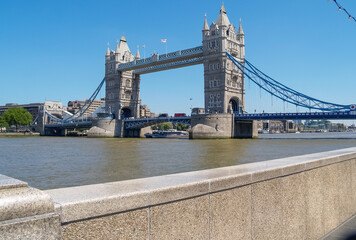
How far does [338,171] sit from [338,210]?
0.53m

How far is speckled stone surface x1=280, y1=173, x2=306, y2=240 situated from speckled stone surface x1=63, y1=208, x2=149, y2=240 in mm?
1845

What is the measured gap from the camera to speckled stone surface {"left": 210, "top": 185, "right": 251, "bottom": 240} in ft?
8.66

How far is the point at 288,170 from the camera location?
348cm

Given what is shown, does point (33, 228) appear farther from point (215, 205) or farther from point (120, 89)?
point (120, 89)

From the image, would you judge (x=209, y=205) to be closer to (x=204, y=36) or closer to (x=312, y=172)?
(x=312, y=172)

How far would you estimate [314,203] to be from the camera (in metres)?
3.92

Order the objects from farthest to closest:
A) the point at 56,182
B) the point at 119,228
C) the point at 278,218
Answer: the point at 56,182 < the point at 278,218 < the point at 119,228

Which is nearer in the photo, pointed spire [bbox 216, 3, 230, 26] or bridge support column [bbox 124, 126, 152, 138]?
pointed spire [bbox 216, 3, 230, 26]

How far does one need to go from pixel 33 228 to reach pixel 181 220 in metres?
1.09

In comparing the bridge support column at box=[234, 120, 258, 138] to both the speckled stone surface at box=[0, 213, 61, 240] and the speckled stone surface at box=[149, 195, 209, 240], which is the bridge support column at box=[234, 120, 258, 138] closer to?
the speckled stone surface at box=[149, 195, 209, 240]

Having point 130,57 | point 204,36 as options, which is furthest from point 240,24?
point 130,57

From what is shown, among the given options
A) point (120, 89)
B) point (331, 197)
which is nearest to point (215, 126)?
point (120, 89)

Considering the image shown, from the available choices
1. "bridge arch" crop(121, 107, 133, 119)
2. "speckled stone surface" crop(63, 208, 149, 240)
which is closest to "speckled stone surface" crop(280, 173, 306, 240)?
"speckled stone surface" crop(63, 208, 149, 240)

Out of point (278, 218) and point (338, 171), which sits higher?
point (338, 171)
